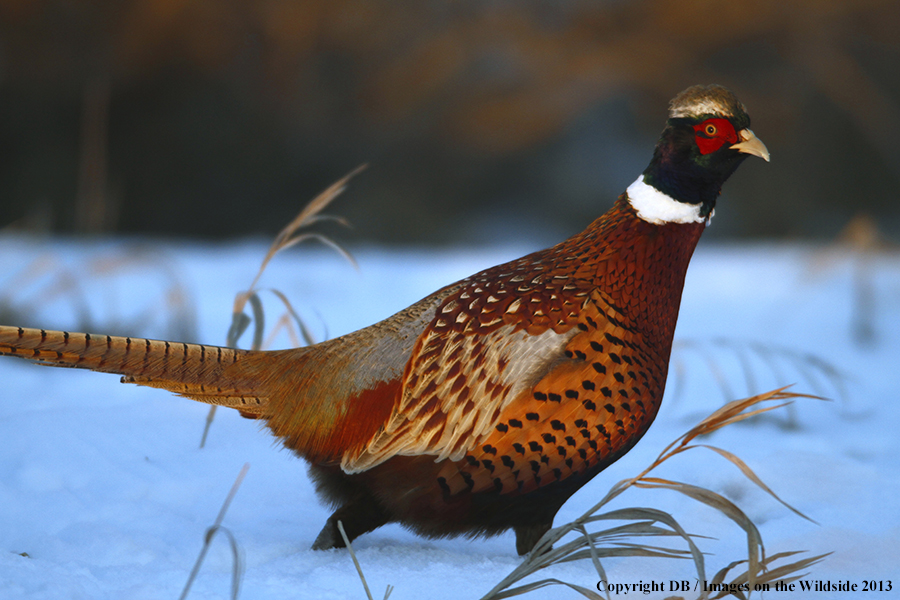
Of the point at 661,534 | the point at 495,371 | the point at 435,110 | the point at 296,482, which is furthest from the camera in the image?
the point at 435,110

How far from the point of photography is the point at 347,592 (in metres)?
1.42

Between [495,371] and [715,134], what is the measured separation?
728 millimetres

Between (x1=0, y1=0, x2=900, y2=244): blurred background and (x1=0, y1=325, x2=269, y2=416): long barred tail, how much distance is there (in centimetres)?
416

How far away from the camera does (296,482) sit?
210 cm

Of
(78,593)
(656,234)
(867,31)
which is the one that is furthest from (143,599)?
(867,31)

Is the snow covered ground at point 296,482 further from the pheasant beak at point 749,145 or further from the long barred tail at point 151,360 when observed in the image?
the pheasant beak at point 749,145

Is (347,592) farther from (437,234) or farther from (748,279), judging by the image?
(437,234)

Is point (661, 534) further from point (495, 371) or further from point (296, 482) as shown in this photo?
point (296, 482)

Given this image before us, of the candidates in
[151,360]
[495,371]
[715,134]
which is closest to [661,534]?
[495,371]

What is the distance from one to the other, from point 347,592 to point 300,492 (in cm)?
66

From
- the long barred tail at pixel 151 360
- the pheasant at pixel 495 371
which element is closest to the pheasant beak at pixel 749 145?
the pheasant at pixel 495 371

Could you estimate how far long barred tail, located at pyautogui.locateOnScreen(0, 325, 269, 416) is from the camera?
161cm

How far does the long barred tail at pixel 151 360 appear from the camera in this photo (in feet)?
5.30

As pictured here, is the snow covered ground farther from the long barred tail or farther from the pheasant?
the long barred tail
